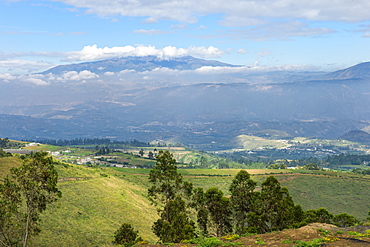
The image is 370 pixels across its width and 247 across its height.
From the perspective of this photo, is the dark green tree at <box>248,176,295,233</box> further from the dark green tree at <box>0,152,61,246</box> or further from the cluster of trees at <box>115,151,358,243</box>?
the dark green tree at <box>0,152,61,246</box>

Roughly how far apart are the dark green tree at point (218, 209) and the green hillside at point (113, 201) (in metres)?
13.8

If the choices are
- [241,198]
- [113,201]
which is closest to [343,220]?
[241,198]

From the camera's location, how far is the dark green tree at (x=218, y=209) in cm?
4922

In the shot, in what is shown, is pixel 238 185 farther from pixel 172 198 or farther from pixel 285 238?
pixel 285 238

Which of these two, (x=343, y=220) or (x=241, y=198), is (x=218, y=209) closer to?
(x=241, y=198)

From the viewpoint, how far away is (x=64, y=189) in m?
75.8

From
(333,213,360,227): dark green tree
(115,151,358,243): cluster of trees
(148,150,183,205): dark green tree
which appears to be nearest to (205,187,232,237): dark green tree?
(115,151,358,243): cluster of trees

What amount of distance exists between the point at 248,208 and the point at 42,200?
1070 inches

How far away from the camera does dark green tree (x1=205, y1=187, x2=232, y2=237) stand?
49219mm

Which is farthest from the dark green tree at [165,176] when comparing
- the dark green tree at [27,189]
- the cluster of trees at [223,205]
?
the dark green tree at [27,189]

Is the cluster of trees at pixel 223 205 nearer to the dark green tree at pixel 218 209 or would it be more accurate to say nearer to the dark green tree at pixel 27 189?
the dark green tree at pixel 218 209

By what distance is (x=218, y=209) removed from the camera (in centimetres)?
4922

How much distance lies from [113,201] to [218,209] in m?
32.8

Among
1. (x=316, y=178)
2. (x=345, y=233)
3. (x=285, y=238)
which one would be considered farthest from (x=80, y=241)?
(x=316, y=178)
